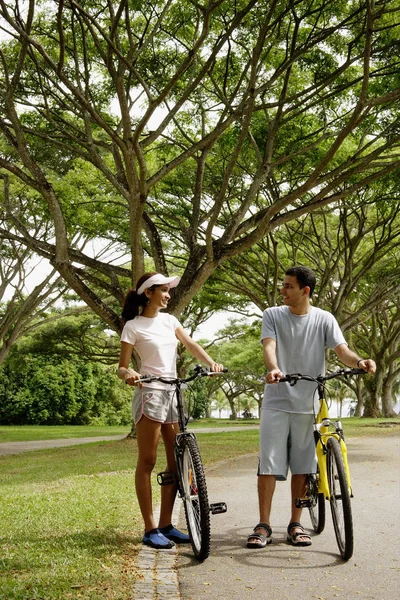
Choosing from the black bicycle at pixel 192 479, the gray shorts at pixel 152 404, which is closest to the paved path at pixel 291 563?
the black bicycle at pixel 192 479

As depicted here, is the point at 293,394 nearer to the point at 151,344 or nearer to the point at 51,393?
the point at 151,344

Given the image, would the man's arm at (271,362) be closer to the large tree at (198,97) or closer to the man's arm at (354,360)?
the man's arm at (354,360)

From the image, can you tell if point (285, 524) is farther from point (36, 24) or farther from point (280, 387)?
point (36, 24)

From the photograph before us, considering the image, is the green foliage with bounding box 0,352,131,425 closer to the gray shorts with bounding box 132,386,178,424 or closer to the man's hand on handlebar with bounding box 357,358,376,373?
the gray shorts with bounding box 132,386,178,424

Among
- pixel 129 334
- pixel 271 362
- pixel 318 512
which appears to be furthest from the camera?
pixel 318 512

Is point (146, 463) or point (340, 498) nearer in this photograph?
point (340, 498)

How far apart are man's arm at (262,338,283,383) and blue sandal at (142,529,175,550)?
1.29m

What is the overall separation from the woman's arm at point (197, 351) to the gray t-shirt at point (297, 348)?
443 mm

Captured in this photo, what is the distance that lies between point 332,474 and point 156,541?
127 cm

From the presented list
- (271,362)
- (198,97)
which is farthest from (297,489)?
(198,97)

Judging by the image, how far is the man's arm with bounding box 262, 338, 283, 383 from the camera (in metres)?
5.07

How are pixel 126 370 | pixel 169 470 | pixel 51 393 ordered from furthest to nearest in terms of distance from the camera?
pixel 51 393
pixel 169 470
pixel 126 370

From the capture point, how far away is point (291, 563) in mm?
4941

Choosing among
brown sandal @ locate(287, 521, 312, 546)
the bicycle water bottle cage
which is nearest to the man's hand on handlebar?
brown sandal @ locate(287, 521, 312, 546)
